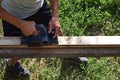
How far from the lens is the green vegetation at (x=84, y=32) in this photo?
3.76 m

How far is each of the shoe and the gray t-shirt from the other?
91 cm

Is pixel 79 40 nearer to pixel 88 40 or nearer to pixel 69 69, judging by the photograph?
pixel 88 40

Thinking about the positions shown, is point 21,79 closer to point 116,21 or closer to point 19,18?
point 19,18

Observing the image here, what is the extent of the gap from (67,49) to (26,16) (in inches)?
19.7

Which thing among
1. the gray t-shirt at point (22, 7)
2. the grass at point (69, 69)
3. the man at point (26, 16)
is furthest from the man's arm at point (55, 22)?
the grass at point (69, 69)

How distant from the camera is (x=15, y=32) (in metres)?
3.14

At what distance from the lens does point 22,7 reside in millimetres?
2953

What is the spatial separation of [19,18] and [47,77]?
98cm

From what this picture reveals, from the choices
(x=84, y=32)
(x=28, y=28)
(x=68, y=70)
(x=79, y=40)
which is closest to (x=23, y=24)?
(x=28, y=28)

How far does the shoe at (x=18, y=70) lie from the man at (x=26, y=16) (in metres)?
0.69

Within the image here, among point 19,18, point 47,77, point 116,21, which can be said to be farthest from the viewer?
point 116,21

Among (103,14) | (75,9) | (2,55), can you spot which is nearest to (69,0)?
(75,9)

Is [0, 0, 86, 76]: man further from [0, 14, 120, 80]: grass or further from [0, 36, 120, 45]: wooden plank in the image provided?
[0, 14, 120, 80]: grass

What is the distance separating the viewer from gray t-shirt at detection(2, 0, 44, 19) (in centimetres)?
291
